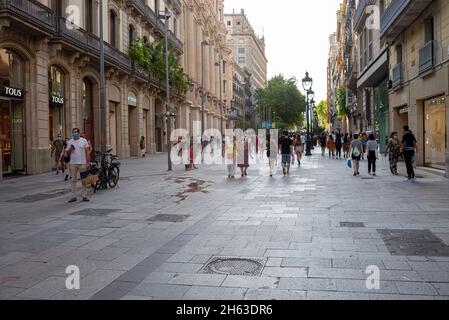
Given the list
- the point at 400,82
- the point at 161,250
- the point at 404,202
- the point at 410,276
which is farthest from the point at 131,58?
the point at 410,276

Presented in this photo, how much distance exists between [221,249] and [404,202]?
5503 mm

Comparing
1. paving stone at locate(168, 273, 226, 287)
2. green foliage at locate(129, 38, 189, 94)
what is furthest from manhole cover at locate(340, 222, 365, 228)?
green foliage at locate(129, 38, 189, 94)

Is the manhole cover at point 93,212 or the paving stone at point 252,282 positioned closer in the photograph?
the paving stone at point 252,282

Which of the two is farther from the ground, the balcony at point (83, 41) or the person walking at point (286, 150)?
the balcony at point (83, 41)

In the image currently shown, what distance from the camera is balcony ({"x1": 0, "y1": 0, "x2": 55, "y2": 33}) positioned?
16.6m

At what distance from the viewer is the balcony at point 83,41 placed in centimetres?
2111

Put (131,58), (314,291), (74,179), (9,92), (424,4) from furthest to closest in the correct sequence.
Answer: (131,58)
(9,92)
(424,4)
(74,179)
(314,291)

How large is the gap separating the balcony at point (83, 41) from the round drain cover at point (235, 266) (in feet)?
58.9

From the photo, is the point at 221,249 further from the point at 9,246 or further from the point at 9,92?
the point at 9,92

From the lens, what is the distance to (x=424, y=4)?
16719 mm

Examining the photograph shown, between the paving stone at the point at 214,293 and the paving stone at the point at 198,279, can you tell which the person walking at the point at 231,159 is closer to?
the paving stone at the point at 198,279

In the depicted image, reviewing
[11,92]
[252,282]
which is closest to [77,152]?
[252,282]

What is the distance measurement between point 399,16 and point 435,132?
4760mm

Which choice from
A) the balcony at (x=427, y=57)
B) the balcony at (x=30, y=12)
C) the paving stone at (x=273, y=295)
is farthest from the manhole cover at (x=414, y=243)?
the balcony at (x=30, y=12)
